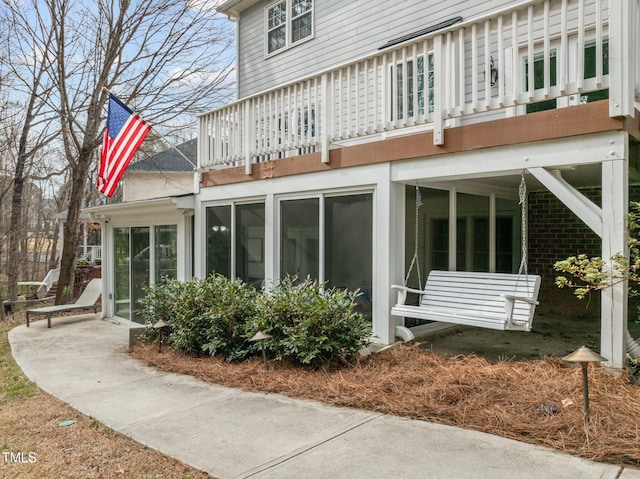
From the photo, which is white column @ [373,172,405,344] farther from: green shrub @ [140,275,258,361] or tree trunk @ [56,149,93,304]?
tree trunk @ [56,149,93,304]

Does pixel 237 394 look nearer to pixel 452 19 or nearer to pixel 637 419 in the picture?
pixel 637 419

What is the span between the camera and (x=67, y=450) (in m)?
3.41

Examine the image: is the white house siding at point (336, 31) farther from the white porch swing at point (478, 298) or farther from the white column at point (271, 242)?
the white column at point (271, 242)

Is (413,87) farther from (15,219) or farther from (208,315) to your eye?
(15,219)

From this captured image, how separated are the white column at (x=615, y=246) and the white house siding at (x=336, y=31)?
4211 mm

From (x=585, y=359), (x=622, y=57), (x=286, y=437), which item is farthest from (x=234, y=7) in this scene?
(x=585, y=359)

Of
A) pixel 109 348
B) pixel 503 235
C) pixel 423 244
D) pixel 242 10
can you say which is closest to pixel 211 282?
pixel 109 348

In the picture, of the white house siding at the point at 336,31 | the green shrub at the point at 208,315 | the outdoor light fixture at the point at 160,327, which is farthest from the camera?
the white house siding at the point at 336,31

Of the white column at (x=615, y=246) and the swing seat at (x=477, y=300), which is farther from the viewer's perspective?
the swing seat at (x=477, y=300)

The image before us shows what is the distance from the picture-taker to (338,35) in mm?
9250

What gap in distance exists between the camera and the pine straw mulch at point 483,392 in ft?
10.3

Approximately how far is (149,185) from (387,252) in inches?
616

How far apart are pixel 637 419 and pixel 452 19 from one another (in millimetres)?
6319

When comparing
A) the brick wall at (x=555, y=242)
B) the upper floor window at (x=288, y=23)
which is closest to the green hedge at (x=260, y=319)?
the brick wall at (x=555, y=242)
